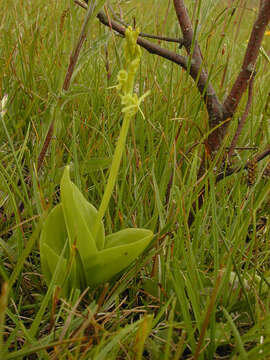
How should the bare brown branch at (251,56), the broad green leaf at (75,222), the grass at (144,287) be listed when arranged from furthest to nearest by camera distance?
the bare brown branch at (251,56), the broad green leaf at (75,222), the grass at (144,287)

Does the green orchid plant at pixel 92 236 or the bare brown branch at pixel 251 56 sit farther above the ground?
the bare brown branch at pixel 251 56

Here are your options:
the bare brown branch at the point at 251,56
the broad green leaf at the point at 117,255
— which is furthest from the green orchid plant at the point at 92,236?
the bare brown branch at the point at 251,56

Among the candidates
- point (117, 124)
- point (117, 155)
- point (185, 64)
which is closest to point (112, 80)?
point (117, 124)

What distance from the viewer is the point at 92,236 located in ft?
2.46

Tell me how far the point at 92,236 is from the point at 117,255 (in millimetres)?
60

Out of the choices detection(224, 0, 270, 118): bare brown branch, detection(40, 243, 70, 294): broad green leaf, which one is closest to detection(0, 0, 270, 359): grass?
detection(40, 243, 70, 294): broad green leaf

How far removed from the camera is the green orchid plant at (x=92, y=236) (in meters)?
0.70

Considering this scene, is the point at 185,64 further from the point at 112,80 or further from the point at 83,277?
the point at 83,277

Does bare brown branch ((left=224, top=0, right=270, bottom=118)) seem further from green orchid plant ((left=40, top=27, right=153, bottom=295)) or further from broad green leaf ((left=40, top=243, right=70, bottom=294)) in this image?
broad green leaf ((left=40, top=243, right=70, bottom=294))

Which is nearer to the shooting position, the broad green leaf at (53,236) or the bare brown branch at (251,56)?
the broad green leaf at (53,236)

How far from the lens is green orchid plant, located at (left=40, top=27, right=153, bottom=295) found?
705 millimetres

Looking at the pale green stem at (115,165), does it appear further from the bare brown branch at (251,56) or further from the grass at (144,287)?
the bare brown branch at (251,56)

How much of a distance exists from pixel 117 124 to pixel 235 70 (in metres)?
1.22

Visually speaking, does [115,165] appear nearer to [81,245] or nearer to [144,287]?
[81,245]
